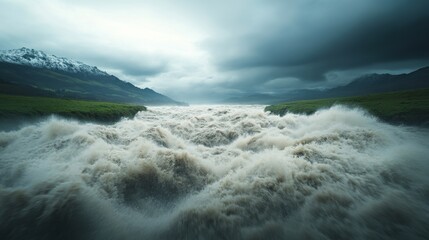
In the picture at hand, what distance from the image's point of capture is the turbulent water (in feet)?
30.5

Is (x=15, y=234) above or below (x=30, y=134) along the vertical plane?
below

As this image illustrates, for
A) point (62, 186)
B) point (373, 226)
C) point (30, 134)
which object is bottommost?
point (373, 226)

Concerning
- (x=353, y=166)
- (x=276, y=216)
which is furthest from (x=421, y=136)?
(x=276, y=216)

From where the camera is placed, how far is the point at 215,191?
12156 mm

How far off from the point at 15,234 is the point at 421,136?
2594 centimetres

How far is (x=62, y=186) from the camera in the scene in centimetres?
1145

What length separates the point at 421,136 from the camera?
65.7 feet

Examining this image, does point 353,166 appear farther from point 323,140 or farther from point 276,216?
point 276,216

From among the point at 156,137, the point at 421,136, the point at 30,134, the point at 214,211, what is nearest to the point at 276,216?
the point at 214,211

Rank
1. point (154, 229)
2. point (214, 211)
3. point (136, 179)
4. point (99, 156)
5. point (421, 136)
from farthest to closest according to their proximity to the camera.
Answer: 1. point (421, 136)
2. point (99, 156)
3. point (136, 179)
4. point (214, 211)
5. point (154, 229)

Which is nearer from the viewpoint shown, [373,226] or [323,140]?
[373,226]

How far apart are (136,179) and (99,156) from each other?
3.47 meters

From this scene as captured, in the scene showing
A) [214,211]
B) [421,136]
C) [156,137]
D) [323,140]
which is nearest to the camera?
[214,211]

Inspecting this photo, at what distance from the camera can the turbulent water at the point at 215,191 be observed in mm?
9305
